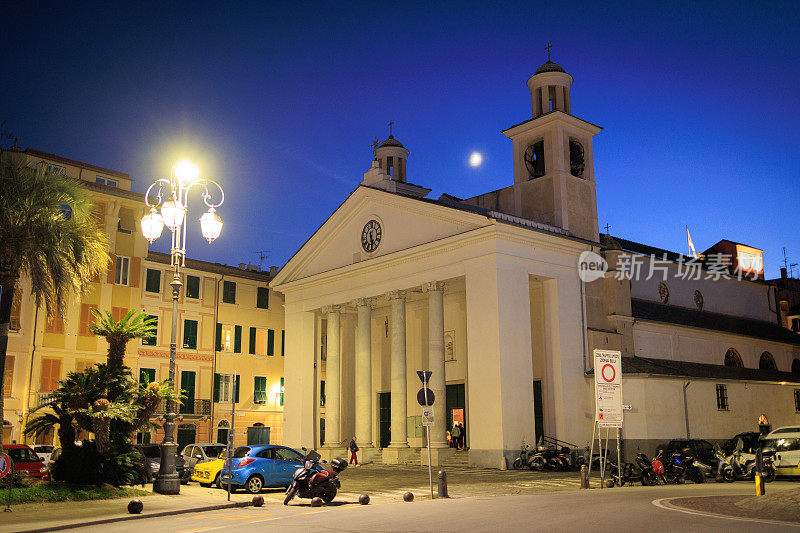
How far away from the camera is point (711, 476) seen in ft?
81.0

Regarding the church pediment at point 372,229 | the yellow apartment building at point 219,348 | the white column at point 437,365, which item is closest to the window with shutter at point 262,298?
the yellow apartment building at point 219,348

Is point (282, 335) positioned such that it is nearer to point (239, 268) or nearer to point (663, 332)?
point (239, 268)

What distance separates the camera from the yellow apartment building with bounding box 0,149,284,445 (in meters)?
37.0

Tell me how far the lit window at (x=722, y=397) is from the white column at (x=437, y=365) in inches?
513

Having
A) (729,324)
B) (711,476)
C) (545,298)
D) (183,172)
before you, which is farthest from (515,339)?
(729,324)

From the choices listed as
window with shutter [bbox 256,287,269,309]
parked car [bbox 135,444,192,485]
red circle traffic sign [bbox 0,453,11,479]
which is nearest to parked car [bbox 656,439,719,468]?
parked car [bbox 135,444,192,485]

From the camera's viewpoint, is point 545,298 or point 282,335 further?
point 282,335

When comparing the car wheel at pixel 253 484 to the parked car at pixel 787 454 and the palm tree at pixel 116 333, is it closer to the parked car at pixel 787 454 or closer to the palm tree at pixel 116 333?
the palm tree at pixel 116 333

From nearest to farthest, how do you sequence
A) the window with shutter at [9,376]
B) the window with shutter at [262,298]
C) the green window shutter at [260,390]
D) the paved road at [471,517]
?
the paved road at [471,517]
the window with shutter at [9,376]
the green window shutter at [260,390]
the window with shutter at [262,298]

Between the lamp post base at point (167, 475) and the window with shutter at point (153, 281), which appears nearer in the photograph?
the lamp post base at point (167, 475)

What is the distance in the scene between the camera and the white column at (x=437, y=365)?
3241cm

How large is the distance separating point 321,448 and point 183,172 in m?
22.2

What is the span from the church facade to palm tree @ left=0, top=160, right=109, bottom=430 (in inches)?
603

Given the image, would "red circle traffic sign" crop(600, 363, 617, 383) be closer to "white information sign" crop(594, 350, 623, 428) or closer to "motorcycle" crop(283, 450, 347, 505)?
"white information sign" crop(594, 350, 623, 428)
